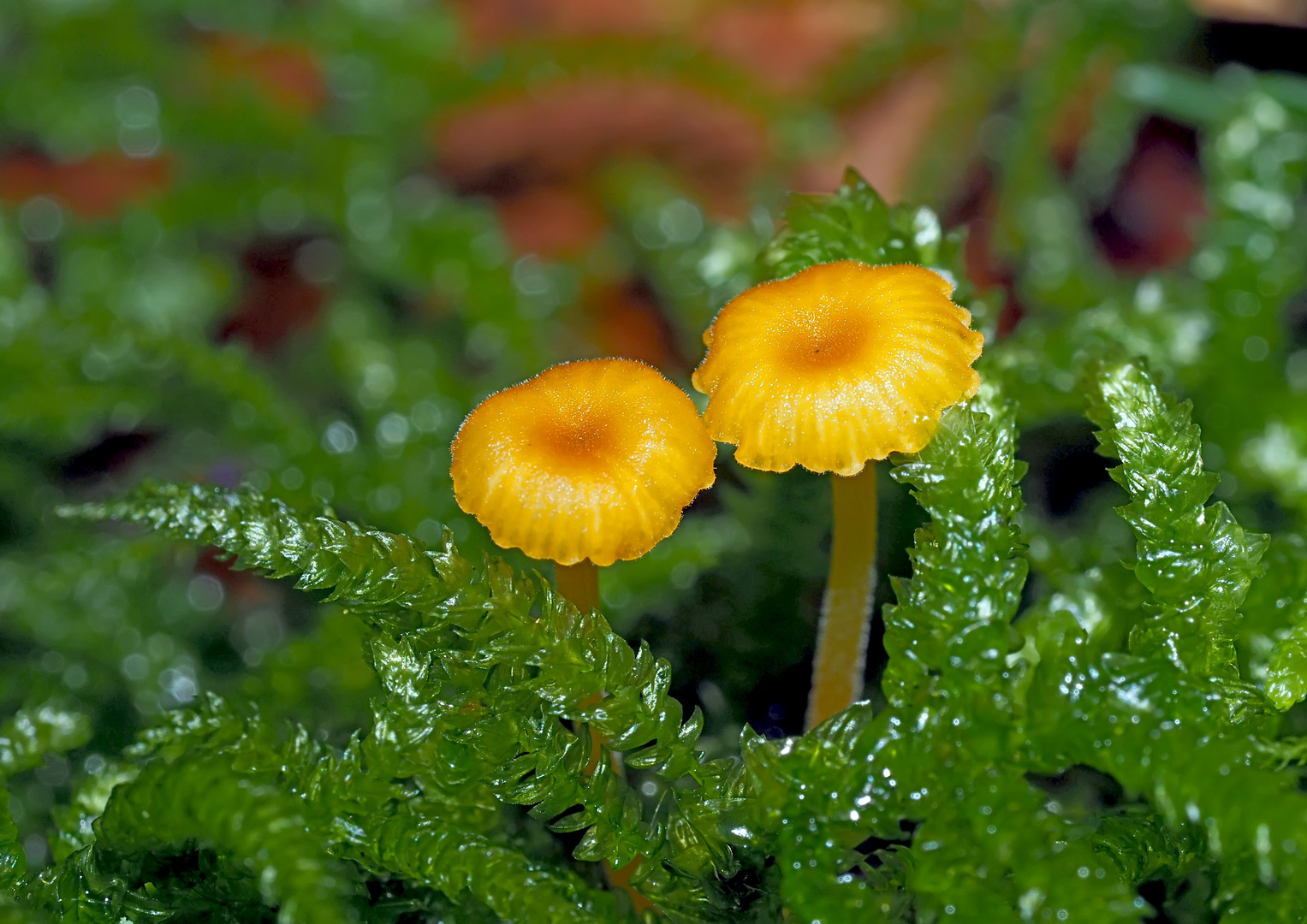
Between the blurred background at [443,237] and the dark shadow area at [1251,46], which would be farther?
the dark shadow area at [1251,46]

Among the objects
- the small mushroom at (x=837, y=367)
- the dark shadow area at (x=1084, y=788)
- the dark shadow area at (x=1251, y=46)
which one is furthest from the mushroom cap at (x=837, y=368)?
the dark shadow area at (x=1251, y=46)

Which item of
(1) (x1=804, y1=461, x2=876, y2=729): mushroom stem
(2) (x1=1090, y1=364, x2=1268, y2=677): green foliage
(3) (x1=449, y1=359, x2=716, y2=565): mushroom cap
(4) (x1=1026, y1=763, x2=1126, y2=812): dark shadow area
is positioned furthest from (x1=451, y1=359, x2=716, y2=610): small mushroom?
(4) (x1=1026, y1=763, x2=1126, y2=812): dark shadow area

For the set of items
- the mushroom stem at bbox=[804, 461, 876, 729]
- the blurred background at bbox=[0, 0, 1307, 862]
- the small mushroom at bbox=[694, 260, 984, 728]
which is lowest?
the blurred background at bbox=[0, 0, 1307, 862]

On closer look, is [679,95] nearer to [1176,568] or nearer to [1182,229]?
[1182,229]

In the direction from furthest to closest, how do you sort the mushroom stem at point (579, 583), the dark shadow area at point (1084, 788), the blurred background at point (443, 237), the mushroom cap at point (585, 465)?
1. the blurred background at point (443, 237)
2. the dark shadow area at point (1084, 788)
3. the mushroom stem at point (579, 583)
4. the mushroom cap at point (585, 465)

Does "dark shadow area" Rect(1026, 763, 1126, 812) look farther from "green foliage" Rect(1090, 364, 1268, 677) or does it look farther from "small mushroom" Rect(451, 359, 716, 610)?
"small mushroom" Rect(451, 359, 716, 610)

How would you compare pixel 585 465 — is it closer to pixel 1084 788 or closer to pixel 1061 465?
pixel 1084 788

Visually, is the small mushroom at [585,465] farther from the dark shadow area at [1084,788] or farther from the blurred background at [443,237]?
the dark shadow area at [1084,788]

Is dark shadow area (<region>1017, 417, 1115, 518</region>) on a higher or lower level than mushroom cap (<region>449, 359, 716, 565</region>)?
lower
